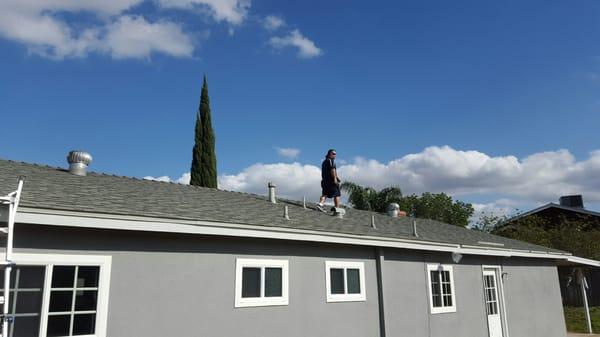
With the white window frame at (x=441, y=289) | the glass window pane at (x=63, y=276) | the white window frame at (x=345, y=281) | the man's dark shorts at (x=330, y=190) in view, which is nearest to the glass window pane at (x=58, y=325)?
the glass window pane at (x=63, y=276)

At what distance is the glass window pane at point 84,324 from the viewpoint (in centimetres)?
569

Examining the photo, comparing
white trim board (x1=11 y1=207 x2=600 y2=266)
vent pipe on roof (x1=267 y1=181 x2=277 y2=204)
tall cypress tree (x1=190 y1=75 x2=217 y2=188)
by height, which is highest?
tall cypress tree (x1=190 y1=75 x2=217 y2=188)

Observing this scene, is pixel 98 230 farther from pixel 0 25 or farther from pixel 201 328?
pixel 0 25

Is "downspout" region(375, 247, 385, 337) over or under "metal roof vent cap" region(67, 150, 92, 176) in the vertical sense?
under

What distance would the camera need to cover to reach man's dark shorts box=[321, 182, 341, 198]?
1152 centimetres

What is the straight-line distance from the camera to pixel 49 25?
8.53m

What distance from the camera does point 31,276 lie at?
548 cm

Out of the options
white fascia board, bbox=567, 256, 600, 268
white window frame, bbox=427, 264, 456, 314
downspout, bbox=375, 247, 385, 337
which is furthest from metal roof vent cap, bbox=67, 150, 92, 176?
white fascia board, bbox=567, 256, 600, 268

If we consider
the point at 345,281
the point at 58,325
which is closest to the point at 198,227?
the point at 58,325

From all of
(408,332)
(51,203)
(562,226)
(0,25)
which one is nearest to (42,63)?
(0,25)

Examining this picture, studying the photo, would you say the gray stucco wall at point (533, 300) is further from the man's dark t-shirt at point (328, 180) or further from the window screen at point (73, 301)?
the window screen at point (73, 301)

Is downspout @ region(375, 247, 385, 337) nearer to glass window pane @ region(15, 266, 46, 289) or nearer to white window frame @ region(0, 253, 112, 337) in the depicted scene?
white window frame @ region(0, 253, 112, 337)

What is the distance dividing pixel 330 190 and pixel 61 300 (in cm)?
712

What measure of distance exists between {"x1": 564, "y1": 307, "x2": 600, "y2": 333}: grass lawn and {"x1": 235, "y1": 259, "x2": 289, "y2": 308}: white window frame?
47.3 feet
